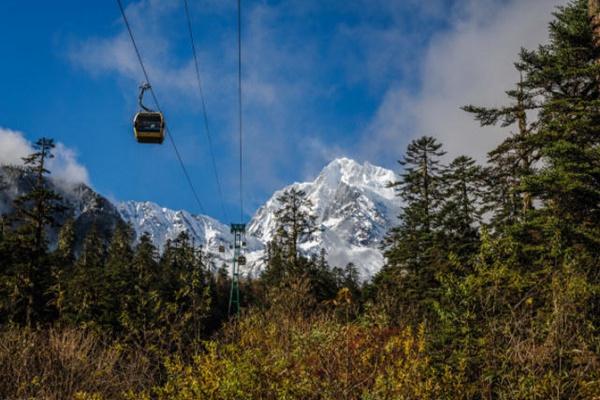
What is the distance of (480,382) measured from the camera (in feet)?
25.8

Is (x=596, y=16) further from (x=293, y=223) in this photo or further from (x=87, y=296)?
(x=87, y=296)

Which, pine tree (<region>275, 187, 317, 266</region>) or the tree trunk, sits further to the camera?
pine tree (<region>275, 187, 317, 266</region>)

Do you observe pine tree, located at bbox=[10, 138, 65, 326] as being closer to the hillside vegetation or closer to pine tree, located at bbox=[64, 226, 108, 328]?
the hillside vegetation

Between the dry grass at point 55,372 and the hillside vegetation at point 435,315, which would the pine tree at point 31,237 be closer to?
the hillside vegetation at point 435,315

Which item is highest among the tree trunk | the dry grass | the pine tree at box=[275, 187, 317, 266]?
the pine tree at box=[275, 187, 317, 266]

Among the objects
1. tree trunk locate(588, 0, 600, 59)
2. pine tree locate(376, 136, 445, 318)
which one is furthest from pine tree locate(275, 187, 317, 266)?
tree trunk locate(588, 0, 600, 59)

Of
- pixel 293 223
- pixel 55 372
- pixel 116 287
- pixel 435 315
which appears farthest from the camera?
pixel 293 223

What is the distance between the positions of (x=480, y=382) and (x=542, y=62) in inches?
585

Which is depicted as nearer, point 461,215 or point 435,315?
point 435,315

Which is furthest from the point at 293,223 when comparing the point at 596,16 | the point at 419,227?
the point at 596,16

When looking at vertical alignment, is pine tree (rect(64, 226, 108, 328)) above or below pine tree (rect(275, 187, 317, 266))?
below

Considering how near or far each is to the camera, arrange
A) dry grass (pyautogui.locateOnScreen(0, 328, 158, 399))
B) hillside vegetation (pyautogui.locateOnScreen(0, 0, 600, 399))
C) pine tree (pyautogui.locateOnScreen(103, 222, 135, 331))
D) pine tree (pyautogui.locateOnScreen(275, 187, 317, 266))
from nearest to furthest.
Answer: hillside vegetation (pyautogui.locateOnScreen(0, 0, 600, 399)), dry grass (pyautogui.locateOnScreen(0, 328, 158, 399)), pine tree (pyautogui.locateOnScreen(103, 222, 135, 331)), pine tree (pyautogui.locateOnScreen(275, 187, 317, 266))

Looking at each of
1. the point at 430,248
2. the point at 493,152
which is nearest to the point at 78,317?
the point at 430,248

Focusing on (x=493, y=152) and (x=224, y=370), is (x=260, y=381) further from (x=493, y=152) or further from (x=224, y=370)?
(x=493, y=152)
